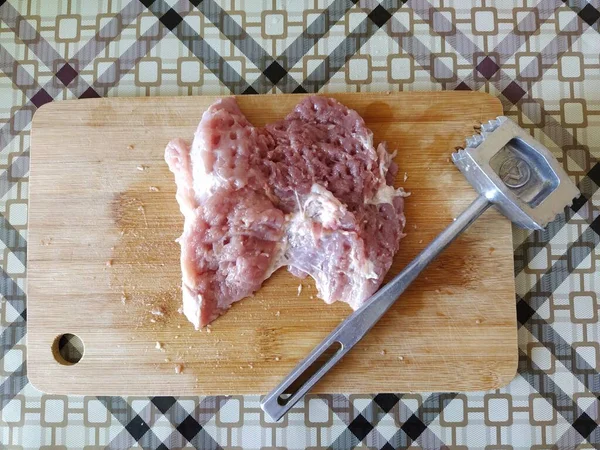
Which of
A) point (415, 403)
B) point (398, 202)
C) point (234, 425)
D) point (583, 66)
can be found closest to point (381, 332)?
point (415, 403)

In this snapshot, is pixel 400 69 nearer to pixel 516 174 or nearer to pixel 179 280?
pixel 516 174

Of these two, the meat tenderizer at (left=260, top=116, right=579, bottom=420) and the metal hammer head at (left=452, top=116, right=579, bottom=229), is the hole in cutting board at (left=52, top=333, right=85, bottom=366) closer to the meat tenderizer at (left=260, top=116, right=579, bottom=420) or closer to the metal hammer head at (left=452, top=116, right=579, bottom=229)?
the meat tenderizer at (left=260, top=116, right=579, bottom=420)

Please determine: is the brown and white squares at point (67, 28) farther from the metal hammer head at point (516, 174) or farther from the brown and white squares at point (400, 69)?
the metal hammer head at point (516, 174)

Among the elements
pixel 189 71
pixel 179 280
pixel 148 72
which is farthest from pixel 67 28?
pixel 179 280

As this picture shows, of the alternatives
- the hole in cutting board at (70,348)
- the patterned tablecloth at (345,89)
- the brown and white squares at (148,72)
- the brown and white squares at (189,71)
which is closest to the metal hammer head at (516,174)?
the patterned tablecloth at (345,89)

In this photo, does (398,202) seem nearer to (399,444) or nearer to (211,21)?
(399,444)
